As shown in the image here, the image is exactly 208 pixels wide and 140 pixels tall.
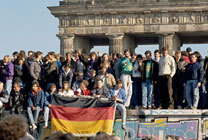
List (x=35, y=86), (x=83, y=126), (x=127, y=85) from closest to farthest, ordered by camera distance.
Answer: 1. (x=83, y=126)
2. (x=35, y=86)
3. (x=127, y=85)

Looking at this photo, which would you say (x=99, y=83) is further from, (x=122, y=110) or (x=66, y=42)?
(x=66, y=42)

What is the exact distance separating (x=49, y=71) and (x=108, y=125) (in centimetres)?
368

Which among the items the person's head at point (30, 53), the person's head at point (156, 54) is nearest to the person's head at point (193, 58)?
the person's head at point (156, 54)

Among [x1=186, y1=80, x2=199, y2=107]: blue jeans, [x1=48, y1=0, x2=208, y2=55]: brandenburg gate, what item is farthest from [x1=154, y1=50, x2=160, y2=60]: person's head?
[x1=48, y1=0, x2=208, y2=55]: brandenburg gate

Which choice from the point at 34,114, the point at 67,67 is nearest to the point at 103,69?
the point at 67,67

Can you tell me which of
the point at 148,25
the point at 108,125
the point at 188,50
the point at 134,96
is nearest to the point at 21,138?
the point at 108,125

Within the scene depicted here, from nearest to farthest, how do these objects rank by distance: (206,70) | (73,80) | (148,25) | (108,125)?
(108,125) < (206,70) < (73,80) < (148,25)

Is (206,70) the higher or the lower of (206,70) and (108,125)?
the higher

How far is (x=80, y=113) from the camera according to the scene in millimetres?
18109

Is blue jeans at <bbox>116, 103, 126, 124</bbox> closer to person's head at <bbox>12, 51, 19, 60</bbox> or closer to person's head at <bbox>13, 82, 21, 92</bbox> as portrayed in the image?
person's head at <bbox>13, 82, 21, 92</bbox>

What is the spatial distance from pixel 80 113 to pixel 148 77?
9.72 feet

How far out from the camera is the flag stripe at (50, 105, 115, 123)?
1797cm

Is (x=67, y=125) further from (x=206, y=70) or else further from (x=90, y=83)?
(x=206, y=70)

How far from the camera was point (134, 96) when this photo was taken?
63.7 feet
